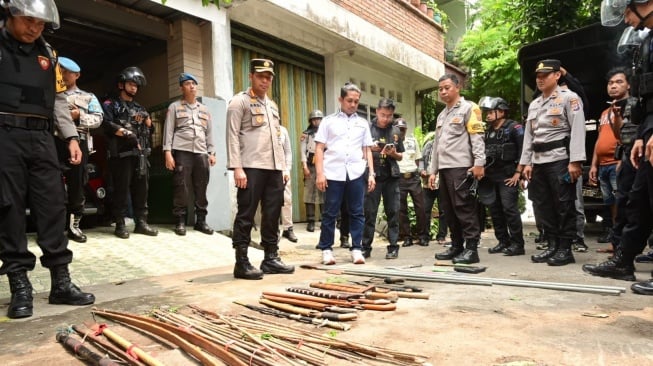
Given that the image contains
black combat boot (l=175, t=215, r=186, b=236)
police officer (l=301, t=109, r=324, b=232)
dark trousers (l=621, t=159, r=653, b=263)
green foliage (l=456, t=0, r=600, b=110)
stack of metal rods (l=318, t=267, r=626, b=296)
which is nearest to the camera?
stack of metal rods (l=318, t=267, r=626, b=296)

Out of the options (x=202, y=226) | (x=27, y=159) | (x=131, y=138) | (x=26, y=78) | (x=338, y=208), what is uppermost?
(x=26, y=78)

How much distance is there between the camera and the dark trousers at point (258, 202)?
409cm

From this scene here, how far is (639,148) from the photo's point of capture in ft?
10.8

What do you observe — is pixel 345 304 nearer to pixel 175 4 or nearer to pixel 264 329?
pixel 264 329

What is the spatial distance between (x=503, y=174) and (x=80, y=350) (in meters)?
4.69

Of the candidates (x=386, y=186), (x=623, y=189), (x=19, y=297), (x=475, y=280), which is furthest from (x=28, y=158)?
(x=623, y=189)

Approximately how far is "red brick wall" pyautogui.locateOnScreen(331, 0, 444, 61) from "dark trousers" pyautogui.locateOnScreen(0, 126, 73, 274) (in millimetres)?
6358

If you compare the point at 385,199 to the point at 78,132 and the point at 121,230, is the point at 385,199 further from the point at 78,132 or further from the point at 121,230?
the point at 78,132

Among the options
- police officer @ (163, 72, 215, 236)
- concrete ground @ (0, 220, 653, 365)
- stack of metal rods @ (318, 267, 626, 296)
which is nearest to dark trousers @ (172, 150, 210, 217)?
police officer @ (163, 72, 215, 236)

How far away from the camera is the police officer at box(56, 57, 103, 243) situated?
5043 millimetres

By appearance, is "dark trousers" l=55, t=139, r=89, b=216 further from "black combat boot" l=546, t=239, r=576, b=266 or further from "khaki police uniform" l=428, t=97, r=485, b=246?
"black combat boot" l=546, t=239, r=576, b=266

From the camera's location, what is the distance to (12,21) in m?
2.98

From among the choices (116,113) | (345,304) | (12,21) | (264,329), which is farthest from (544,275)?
(116,113)

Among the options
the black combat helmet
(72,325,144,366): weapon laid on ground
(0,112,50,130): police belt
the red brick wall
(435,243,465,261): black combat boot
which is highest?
the red brick wall
